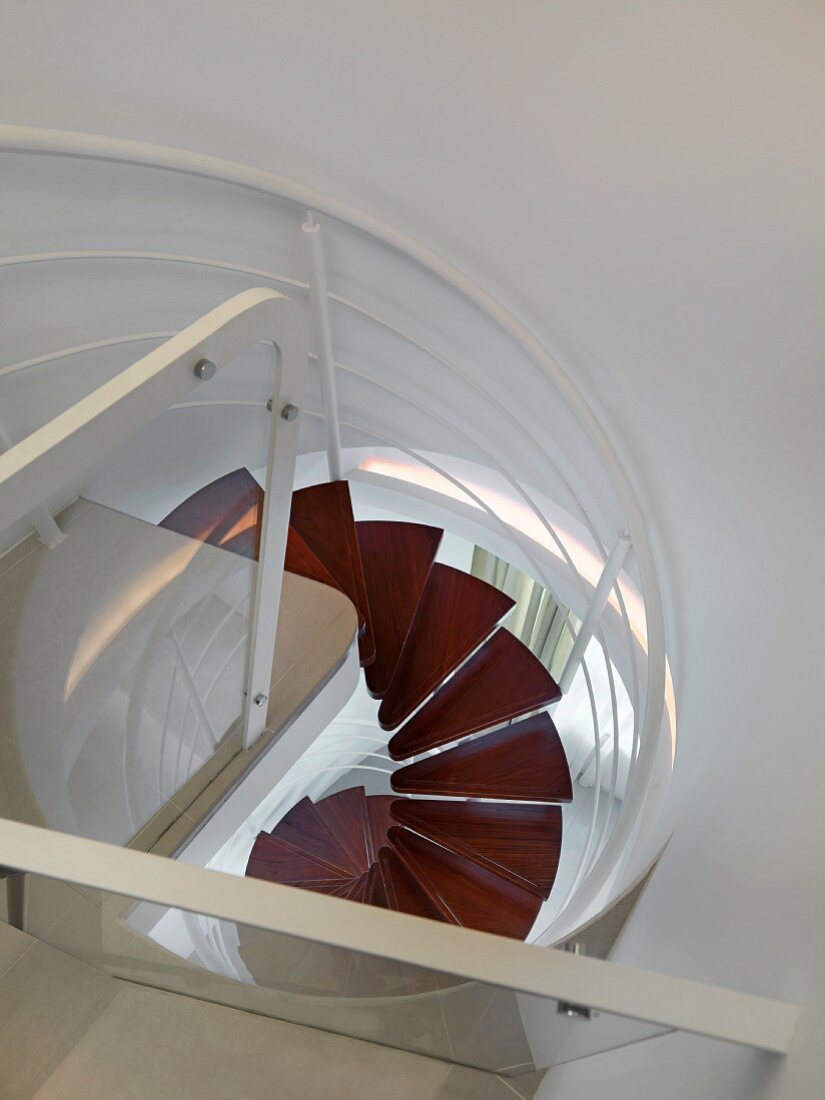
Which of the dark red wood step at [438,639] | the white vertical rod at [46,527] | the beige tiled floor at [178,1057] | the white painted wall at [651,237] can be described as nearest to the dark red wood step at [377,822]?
the dark red wood step at [438,639]

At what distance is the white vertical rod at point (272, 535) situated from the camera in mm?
1692

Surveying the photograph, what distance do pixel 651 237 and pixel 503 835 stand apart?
2818 mm

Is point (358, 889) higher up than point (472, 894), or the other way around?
point (472, 894)

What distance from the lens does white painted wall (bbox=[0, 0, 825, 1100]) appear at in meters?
1.12

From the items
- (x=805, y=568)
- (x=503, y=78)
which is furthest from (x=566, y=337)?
(x=805, y=568)

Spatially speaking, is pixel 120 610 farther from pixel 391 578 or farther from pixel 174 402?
pixel 391 578

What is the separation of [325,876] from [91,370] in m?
2.63

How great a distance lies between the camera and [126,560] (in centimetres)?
160

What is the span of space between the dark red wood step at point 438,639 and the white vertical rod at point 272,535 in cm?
141

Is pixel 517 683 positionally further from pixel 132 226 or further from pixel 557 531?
pixel 132 226

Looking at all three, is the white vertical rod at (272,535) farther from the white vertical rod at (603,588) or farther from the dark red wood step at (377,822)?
the dark red wood step at (377,822)

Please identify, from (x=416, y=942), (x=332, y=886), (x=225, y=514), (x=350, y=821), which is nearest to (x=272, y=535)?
(x=225, y=514)

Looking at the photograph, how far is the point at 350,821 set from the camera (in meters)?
4.42

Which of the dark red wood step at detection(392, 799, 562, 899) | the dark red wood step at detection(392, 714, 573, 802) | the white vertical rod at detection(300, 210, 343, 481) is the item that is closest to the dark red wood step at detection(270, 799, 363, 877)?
the dark red wood step at detection(392, 799, 562, 899)
